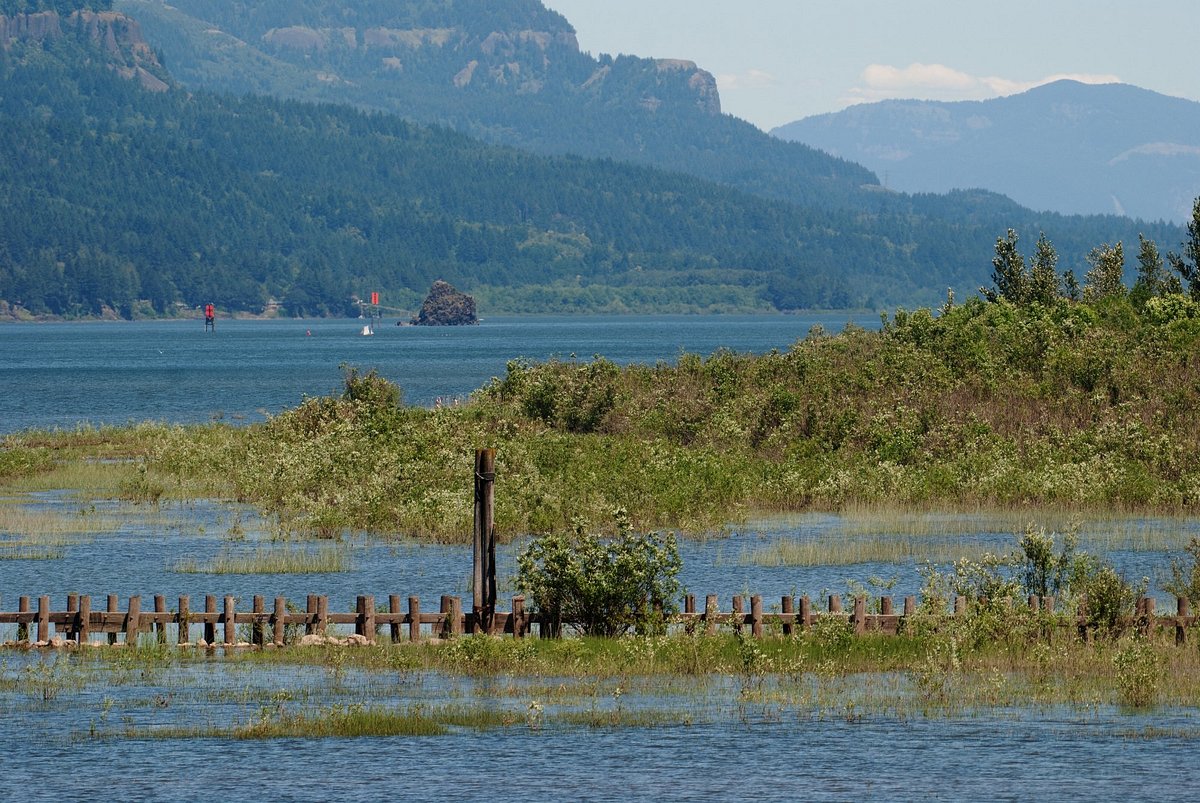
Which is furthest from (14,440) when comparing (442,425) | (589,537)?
(589,537)

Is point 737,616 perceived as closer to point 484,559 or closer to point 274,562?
point 484,559

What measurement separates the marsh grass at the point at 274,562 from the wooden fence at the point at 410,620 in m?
10.8

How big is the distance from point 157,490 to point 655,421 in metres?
17.9

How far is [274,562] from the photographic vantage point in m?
43.9

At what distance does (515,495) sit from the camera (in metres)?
49.3

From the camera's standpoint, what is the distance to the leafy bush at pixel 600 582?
31.4 meters

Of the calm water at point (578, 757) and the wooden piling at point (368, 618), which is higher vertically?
the wooden piling at point (368, 618)

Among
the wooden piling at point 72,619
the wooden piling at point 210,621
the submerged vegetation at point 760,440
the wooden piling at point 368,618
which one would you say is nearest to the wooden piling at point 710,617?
the wooden piling at point 368,618

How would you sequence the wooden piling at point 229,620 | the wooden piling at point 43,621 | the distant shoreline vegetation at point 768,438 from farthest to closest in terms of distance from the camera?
the distant shoreline vegetation at point 768,438 → the wooden piling at point 43,621 → the wooden piling at point 229,620

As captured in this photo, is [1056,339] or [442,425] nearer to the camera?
[442,425]

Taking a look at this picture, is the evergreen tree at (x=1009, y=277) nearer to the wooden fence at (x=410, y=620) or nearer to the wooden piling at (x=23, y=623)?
the wooden fence at (x=410, y=620)

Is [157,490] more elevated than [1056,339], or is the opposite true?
[1056,339]

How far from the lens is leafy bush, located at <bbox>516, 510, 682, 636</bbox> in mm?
31359

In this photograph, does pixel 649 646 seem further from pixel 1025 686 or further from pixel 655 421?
pixel 655 421
